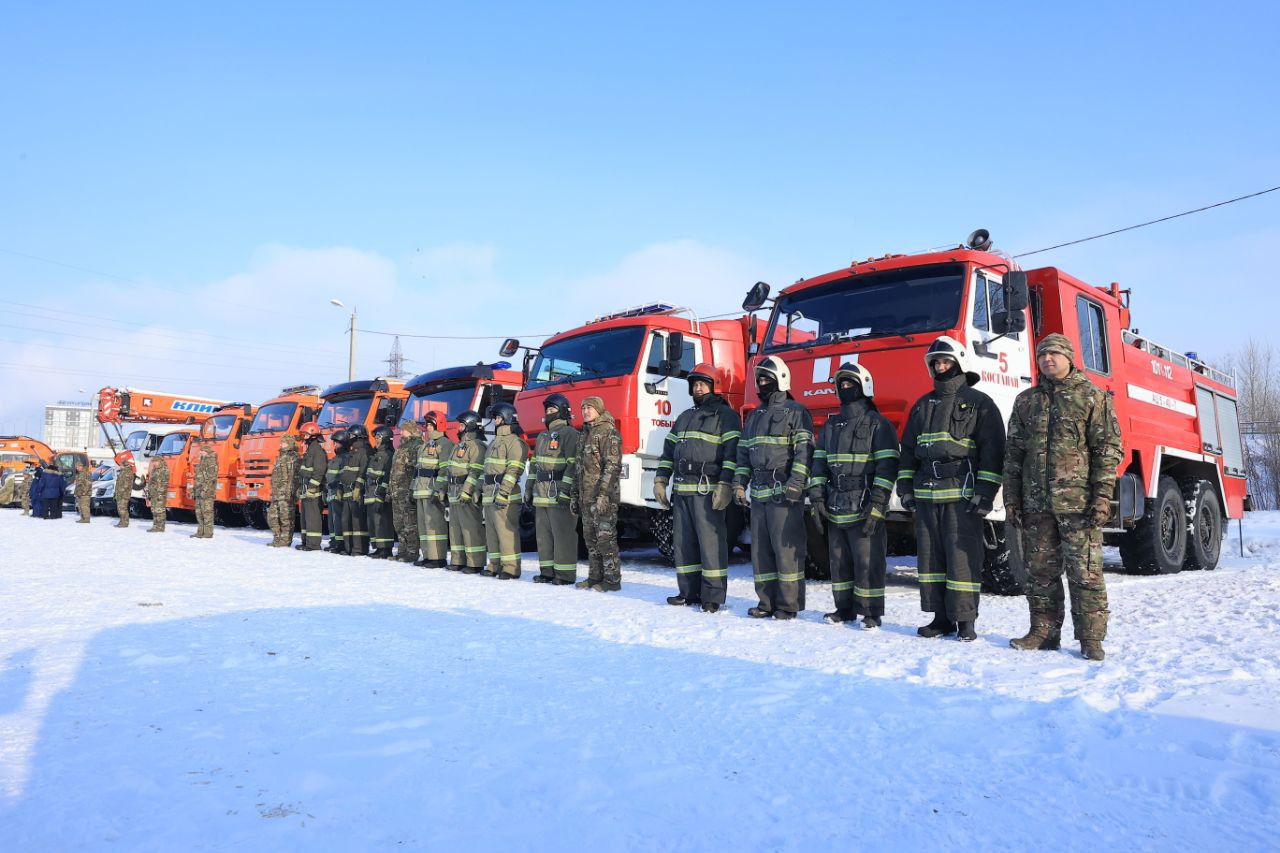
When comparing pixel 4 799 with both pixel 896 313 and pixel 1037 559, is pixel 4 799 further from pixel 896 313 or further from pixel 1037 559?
pixel 896 313

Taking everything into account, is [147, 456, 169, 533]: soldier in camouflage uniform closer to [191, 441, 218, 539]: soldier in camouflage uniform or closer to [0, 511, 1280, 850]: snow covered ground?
[191, 441, 218, 539]: soldier in camouflage uniform

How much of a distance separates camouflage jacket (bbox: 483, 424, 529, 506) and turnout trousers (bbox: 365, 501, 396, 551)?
254 centimetres

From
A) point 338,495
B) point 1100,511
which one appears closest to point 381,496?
point 338,495

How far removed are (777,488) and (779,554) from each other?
472 millimetres

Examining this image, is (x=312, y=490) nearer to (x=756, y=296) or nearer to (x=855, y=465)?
(x=756, y=296)

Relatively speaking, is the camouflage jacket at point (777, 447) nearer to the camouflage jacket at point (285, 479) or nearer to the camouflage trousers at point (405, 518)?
the camouflage trousers at point (405, 518)

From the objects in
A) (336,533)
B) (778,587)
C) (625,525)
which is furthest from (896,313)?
(336,533)

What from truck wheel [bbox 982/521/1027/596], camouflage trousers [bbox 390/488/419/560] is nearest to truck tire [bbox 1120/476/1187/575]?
truck wheel [bbox 982/521/1027/596]

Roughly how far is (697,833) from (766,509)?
155 inches

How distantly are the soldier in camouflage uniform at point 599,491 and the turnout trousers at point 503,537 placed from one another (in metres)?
1.06

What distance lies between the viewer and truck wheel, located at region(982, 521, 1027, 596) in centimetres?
633

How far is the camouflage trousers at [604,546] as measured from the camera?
759cm

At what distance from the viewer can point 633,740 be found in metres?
3.14

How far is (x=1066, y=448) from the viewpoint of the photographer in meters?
4.85
